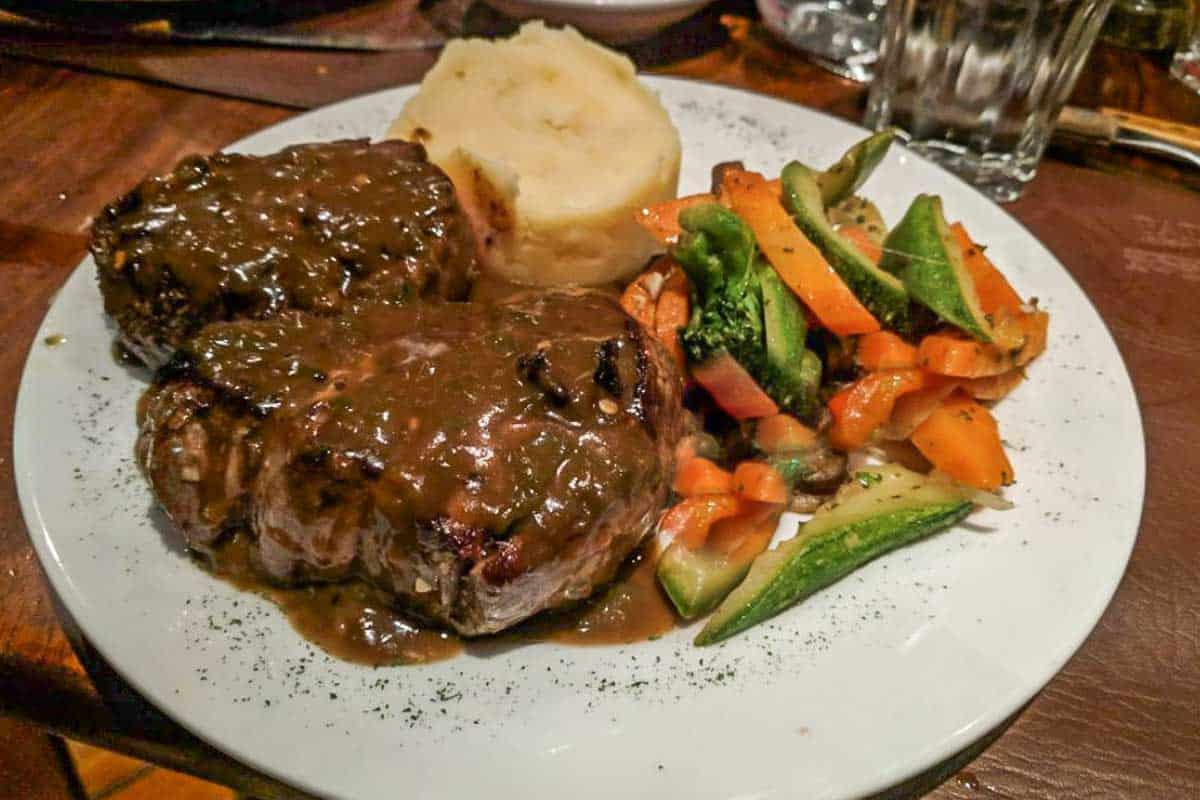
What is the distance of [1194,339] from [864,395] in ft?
4.89

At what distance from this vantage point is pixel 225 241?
8.78 feet

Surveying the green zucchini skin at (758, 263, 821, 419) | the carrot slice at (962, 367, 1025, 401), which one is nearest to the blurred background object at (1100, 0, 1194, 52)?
the carrot slice at (962, 367, 1025, 401)

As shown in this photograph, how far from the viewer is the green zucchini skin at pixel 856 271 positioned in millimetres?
2814

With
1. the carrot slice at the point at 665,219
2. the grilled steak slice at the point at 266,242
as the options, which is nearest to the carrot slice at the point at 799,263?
the carrot slice at the point at 665,219

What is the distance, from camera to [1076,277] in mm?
3523

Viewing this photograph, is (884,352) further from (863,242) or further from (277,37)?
(277,37)

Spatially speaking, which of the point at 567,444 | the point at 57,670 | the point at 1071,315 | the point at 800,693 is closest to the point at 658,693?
the point at 800,693

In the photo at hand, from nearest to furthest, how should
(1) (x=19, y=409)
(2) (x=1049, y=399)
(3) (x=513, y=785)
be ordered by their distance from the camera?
(3) (x=513, y=785)
(1) (x=19, y=409)
(2) (x=1049, y=399)

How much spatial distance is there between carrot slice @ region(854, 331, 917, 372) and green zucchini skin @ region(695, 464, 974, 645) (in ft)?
1.14

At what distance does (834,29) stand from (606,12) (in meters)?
1.35

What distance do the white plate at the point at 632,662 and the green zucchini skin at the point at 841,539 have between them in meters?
0.04

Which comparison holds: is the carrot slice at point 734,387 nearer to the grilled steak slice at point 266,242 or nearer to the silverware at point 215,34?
the grilled steak slice at point 266,242

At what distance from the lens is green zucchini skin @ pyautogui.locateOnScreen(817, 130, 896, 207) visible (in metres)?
3.12

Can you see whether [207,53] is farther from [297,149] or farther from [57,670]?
[57,670]
